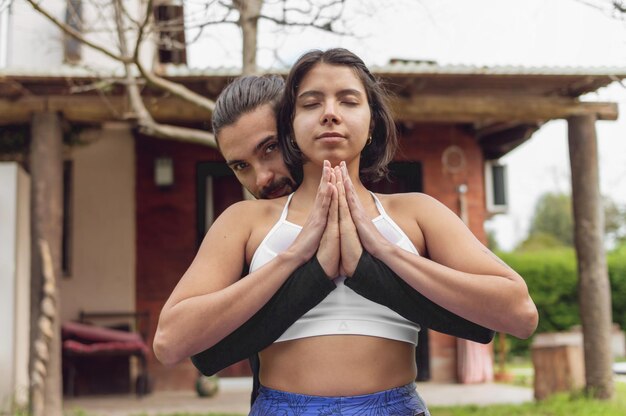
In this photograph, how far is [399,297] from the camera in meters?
1.33

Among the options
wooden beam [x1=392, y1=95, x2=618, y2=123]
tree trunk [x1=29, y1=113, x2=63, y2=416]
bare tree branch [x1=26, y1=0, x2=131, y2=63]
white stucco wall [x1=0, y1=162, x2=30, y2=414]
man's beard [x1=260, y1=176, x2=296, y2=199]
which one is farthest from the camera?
wooden beam [x1=392, y1=95, x2=618, y2=123]

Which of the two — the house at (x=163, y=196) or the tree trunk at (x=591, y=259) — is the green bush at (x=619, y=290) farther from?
the tree trunk at (x=591, y=259)

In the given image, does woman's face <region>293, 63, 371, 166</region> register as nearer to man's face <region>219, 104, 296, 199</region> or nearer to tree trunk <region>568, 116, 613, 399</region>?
man's face <region>219, 104, 296, 199</region>

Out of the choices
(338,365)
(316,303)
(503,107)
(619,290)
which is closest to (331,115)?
(316,303)

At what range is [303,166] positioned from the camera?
1.55 m

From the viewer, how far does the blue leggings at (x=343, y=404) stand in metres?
1.36

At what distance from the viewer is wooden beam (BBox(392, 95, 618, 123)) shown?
292 inches

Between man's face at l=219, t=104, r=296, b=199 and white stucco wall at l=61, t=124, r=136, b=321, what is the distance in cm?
756

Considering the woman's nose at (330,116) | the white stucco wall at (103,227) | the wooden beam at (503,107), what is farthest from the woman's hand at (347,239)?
the white stucco wall at (103,227)

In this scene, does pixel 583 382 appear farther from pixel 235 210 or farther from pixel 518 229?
pixel 518 229

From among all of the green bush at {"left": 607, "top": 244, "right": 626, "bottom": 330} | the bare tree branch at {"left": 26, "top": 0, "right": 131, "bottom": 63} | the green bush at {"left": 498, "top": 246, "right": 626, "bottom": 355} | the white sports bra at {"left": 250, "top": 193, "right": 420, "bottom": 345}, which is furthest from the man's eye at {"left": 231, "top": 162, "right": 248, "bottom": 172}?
the green bush at {"left": 607, "top": 244, "right": 626, "bottom": 330}

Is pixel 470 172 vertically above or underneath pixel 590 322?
above

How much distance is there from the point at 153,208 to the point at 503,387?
4.46 metres

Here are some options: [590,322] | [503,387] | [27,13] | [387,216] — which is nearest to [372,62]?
[590,322]
